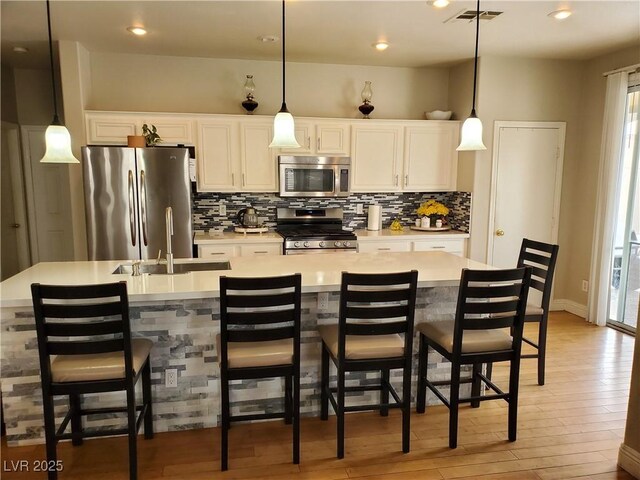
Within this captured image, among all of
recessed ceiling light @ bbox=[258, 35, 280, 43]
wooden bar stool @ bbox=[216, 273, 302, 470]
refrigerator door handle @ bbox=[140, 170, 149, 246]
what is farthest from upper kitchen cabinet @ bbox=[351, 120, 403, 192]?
wooden bar stool @ bbox=[216, 273, 302, 470]

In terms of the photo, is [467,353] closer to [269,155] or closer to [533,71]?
[269,155]

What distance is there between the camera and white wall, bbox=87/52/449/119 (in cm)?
472

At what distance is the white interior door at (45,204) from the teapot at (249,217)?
2.14 meters

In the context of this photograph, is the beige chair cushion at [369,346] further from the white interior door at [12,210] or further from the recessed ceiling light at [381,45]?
the white interior door at [12,210]

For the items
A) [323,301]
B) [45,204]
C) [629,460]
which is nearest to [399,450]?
[323,301]

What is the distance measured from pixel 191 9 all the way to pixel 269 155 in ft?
5.46

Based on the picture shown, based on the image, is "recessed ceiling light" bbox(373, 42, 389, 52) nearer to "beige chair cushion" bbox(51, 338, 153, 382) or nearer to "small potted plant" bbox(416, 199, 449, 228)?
"small potted plant" bbox(416, 199, 449, 228)

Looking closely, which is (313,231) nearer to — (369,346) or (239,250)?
(239,250)

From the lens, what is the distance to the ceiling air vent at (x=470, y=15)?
3.43 metres

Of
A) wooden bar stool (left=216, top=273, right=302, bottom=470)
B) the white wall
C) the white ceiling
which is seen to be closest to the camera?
wooden bar stool (left=216, top=273, right=302, bottom=470)

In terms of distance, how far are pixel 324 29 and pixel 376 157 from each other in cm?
156

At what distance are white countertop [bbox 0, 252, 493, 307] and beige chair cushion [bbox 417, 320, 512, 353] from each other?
0.28m

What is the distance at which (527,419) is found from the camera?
9.44 feet

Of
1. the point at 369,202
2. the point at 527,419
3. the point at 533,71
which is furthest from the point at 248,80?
the point at 527,419
